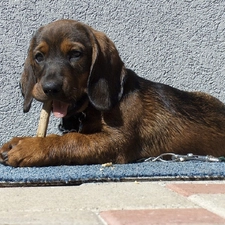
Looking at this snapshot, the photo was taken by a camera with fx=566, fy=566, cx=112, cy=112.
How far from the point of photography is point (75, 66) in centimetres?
386

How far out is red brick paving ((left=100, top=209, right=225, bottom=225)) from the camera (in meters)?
2.18

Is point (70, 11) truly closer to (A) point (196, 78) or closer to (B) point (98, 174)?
(A) point (196, 78)

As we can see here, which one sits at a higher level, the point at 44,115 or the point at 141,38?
the point at 141,38

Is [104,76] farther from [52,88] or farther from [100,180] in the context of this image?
[100,180]

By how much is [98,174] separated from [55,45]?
1041 millimetres

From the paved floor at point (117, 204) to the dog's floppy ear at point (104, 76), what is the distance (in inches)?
36.0

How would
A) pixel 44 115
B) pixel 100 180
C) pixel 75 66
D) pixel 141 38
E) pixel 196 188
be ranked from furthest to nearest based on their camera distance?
1. pixel 141 38
2. pixel 44 115
3. pixel 75 66
4. pixel 100 180
5. pixel 196 188

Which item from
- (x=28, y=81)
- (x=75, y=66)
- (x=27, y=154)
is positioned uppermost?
(x=75, y=66)

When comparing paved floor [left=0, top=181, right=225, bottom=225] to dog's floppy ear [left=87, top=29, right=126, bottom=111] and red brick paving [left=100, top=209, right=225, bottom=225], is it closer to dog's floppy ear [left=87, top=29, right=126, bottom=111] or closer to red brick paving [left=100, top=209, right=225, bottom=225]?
red brick paving [left=100, top=209, right=225, bottom=225]

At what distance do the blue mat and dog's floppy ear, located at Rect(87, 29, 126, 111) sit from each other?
0.49 metres

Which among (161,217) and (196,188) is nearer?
(161,217)

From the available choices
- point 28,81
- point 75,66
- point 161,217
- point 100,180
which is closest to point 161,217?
point 161,217

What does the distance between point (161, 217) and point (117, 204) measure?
32 cm

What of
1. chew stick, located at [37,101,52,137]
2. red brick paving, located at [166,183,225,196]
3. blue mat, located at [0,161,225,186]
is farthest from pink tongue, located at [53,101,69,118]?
red brick paving, located at [166,183,225,196]
